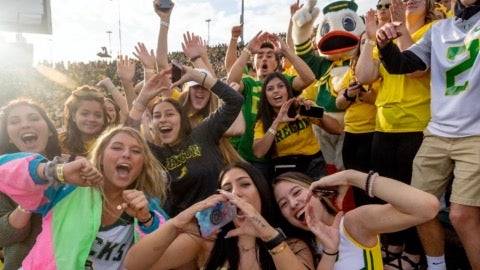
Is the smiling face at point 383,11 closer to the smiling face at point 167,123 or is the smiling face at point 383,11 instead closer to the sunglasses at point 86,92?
the smiling face at point 167,123

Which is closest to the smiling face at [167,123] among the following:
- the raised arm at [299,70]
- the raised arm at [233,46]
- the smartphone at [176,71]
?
the smartphone at [176,71]

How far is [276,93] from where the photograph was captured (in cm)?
391

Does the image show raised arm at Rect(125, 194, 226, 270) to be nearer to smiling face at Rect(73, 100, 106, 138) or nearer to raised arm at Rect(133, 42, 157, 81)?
smiling face at Rect(73, 100, 106, 138)

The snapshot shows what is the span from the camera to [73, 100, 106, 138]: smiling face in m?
3.55

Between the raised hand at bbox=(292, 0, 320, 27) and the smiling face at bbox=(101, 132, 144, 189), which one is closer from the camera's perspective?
the smiling face at bbox=(101, 132, 144, 189)

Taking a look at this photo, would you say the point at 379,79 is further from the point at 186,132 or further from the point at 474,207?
the point at 186,132

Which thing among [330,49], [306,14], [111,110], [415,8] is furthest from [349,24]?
[111,110]

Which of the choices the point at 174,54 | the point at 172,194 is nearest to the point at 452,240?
the point at 172,194

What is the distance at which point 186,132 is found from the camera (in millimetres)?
3381

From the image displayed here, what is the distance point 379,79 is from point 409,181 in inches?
31.3

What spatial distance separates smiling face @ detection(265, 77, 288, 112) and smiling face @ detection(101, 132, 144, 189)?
165 cm

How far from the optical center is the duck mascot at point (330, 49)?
14.2 feet

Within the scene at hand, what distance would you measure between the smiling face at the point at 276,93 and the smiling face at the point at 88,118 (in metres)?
1.44

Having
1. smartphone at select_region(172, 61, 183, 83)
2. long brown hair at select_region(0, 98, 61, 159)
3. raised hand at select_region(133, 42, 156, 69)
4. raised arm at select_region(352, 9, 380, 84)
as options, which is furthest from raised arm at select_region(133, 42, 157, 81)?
raised arm at select_region(352, 9, 380, 84)
